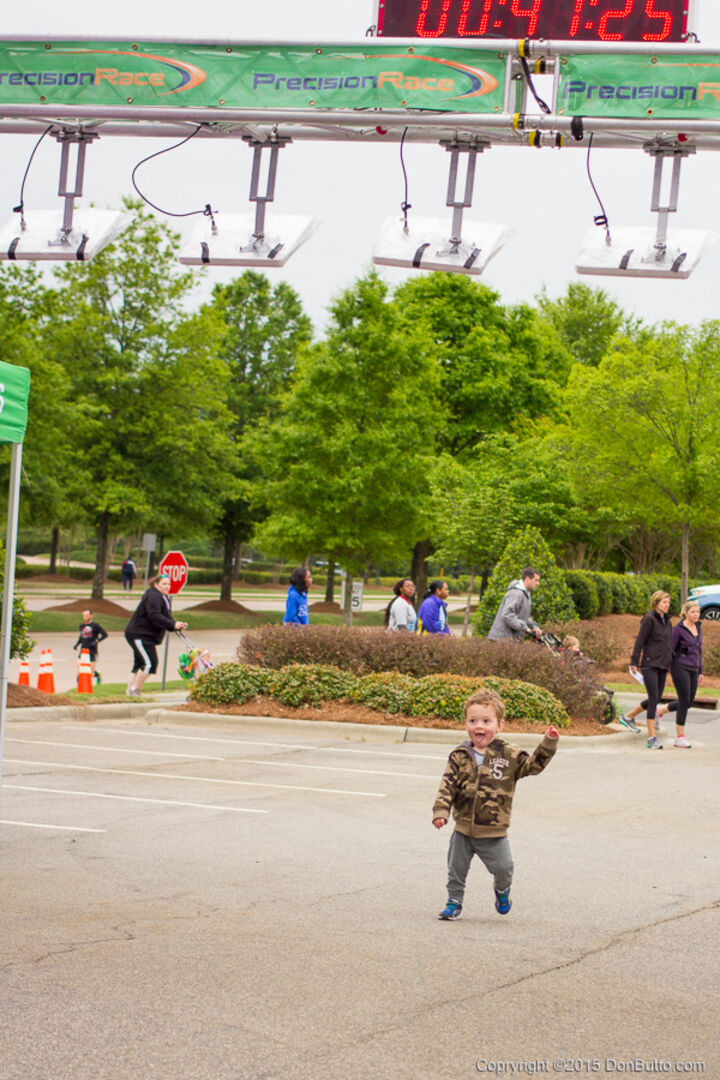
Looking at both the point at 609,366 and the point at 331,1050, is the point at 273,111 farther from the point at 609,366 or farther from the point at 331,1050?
the point at 609,366

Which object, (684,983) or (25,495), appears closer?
(684,983)

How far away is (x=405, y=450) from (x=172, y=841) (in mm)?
32405

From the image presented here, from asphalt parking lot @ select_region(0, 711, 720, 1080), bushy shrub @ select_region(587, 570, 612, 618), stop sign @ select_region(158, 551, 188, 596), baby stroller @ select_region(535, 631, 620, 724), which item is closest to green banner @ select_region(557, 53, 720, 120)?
asphalt parking lot @ select_region(0, 711, 720, 1080)

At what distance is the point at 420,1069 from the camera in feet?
13.6

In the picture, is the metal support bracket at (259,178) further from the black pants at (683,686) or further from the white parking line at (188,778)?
the black pants at (683,686)

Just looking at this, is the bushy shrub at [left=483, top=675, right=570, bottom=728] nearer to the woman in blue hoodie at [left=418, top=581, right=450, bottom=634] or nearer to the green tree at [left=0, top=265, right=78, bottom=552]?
the woman in blue hoodie at [left=418, top=581, right=450, bottom=634]

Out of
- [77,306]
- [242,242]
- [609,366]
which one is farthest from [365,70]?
→ [77,306]

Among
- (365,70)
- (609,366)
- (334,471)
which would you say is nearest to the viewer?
(365,70)

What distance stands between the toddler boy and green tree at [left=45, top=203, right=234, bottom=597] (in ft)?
120

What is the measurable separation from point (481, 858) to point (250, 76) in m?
6.17

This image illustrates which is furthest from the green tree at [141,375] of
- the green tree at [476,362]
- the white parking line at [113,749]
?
the white parking line at [113,749]

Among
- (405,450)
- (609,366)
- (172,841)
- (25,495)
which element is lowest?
(172,841)

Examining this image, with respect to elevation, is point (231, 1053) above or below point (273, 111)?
below

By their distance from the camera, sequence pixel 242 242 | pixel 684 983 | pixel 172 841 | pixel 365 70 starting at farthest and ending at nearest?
pixel 242 242
pixel 365 70
pixel 172 841
pixel 684 983
